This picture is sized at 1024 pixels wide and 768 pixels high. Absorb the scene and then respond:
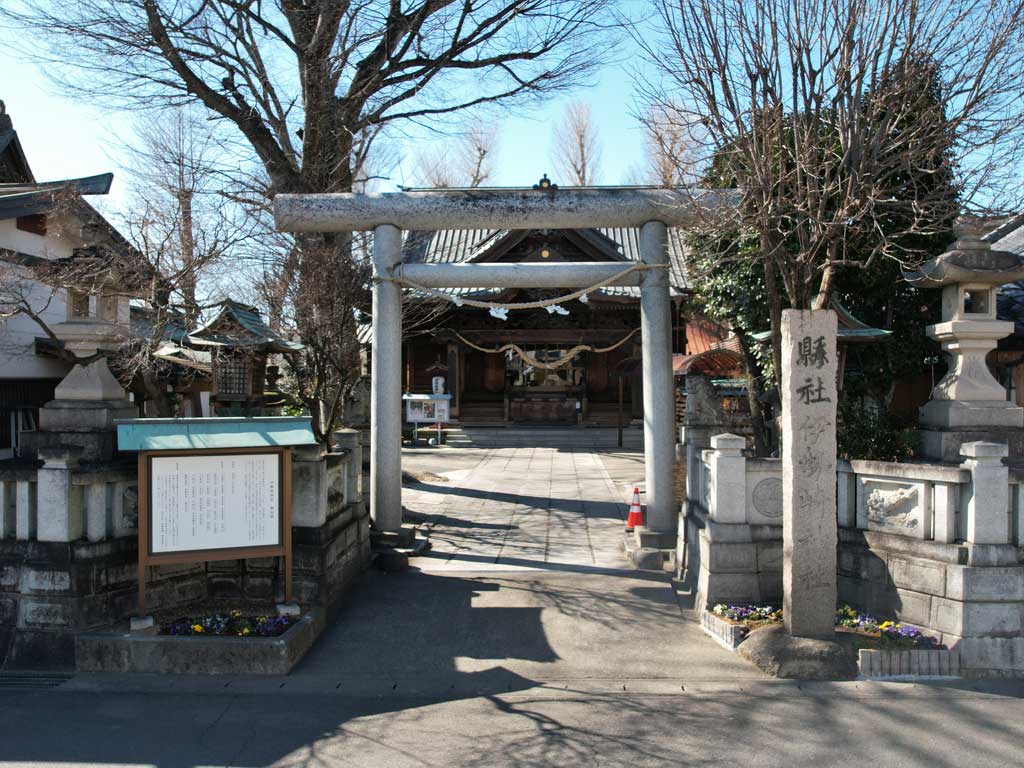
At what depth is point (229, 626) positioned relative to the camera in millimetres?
6086

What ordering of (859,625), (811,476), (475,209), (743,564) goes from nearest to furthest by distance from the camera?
(811,476)
(859,625)
(743,564)
(475,209)

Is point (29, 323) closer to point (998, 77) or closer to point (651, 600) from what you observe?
point (651, 600)

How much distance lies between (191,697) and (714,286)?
31.4ft

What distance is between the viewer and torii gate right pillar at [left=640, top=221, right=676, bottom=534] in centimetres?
866

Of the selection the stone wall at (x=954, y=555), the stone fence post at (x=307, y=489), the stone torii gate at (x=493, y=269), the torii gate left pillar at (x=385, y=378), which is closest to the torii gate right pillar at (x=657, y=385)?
the stone torii gate at (x=493, y=269)

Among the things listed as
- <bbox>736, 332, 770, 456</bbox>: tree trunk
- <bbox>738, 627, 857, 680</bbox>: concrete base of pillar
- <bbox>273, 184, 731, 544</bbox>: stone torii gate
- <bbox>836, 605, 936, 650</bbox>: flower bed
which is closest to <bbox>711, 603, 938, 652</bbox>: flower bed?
<bbox>836, 605, 936, 650</bbox>: flower bed

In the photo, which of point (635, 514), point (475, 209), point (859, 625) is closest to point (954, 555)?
point (859, 625)

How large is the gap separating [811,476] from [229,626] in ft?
16.6

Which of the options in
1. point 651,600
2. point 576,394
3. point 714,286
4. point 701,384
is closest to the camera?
point 651,600

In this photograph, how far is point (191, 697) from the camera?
5.36 meters

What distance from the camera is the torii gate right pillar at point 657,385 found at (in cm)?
866

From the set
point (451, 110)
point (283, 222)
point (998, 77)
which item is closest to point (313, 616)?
point (283, 222)

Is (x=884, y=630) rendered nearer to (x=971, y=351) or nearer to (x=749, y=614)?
(x=749, y=614)

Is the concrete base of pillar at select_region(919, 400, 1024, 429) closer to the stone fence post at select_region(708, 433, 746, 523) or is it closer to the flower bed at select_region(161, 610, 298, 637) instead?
the stone fence post at select_region(708, 433, 746, 523)
